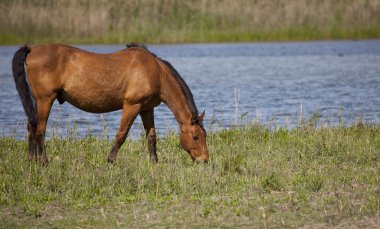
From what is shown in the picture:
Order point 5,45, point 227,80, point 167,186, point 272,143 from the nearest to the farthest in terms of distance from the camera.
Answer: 1. point 167,186
2. point 272,143
3. point 227,80
4. point 5,45

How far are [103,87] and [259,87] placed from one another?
13.9 metres

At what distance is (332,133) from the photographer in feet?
40.8

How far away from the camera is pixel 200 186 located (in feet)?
29.8

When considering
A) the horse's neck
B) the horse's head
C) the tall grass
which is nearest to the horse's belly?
the horse's neck

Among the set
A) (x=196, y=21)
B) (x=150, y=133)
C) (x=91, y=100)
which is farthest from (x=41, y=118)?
(x=196, y=21)

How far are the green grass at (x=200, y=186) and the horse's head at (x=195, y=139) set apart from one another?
18cm

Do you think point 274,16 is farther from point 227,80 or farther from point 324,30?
point 227,80

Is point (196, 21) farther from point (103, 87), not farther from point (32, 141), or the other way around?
point (32, 141)

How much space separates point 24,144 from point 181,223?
5.38 meters

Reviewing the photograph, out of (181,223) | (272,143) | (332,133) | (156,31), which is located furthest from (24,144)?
(156,31)

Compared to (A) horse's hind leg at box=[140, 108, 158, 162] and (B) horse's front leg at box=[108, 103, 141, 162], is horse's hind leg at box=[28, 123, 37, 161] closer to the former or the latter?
(B) horse's front leg at box=[108, 103, 141, 162]

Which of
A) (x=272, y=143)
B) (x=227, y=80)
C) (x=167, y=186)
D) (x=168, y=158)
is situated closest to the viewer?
(x=167, y=186)

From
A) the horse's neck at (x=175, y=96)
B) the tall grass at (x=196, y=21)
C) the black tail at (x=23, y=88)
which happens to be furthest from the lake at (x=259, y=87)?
the black tail at (x=23, y=88)

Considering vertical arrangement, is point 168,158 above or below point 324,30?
above
